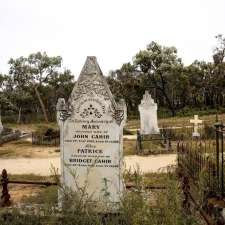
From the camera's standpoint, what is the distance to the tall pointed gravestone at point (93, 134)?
7719mm

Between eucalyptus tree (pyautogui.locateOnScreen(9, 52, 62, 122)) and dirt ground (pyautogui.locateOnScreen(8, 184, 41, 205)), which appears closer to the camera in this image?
dirt ground (pyautogui.locateOnScreen(8, 184, 41, 205))

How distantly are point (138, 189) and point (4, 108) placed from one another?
5284 cm

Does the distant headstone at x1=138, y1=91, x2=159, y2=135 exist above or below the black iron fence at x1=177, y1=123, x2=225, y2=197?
above

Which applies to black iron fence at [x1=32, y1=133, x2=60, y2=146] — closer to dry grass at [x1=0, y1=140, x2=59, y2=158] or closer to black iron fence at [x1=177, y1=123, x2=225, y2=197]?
dry grass at [x1=0, y1=140, x2=59, y2=158]

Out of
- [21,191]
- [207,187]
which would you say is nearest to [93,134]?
[207,187]

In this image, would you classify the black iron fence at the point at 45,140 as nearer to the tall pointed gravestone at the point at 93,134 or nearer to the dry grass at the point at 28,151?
the dry grass at the point at 28,151

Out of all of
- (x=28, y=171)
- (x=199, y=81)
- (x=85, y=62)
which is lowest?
(x=28, y=171)

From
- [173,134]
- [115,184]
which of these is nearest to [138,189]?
[115,184]

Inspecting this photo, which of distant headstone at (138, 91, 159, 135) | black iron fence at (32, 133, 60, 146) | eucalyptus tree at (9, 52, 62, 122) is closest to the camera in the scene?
distant headstone at (138, 91, 159, 135)

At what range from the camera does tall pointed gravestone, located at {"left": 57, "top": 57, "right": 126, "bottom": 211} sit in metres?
7.72


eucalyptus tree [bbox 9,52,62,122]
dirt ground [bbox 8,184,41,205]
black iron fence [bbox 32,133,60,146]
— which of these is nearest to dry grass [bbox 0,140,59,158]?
black iron fence [bbox 32,133,60,146]

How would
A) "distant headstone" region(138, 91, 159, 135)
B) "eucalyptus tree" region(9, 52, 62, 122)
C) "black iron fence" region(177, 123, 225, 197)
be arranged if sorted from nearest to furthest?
"black iron fence" region(177, 123, 225, 197) < "distant headstone" region(138, 91, 159, 135) < "eucalyptus tree" region(9, 52, 62, 122)

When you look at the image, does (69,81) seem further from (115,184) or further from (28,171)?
(115,184)

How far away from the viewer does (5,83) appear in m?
57.4
